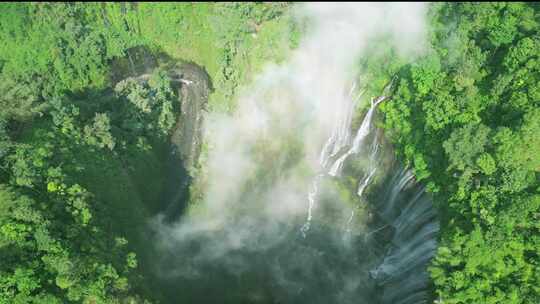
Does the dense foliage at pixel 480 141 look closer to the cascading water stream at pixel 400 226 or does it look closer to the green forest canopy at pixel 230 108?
the green forest canopy at pixel 230 108

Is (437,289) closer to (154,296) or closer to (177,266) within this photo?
(154,296)

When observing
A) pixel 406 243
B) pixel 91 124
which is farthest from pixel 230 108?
pixel 406 243

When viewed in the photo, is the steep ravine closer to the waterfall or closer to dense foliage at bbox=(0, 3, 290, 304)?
the waterfall

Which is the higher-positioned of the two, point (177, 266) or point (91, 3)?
point (91, 3)

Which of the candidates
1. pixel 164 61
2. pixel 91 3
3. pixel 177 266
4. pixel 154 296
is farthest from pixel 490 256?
pixel 91 3

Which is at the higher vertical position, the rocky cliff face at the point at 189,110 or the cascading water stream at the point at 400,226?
the rocky cliff face at the point at 189,110

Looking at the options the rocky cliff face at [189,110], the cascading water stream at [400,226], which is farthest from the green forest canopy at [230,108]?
the cascading water stream at [400,226]

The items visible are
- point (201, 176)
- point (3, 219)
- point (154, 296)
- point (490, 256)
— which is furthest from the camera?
point (201, 176)
